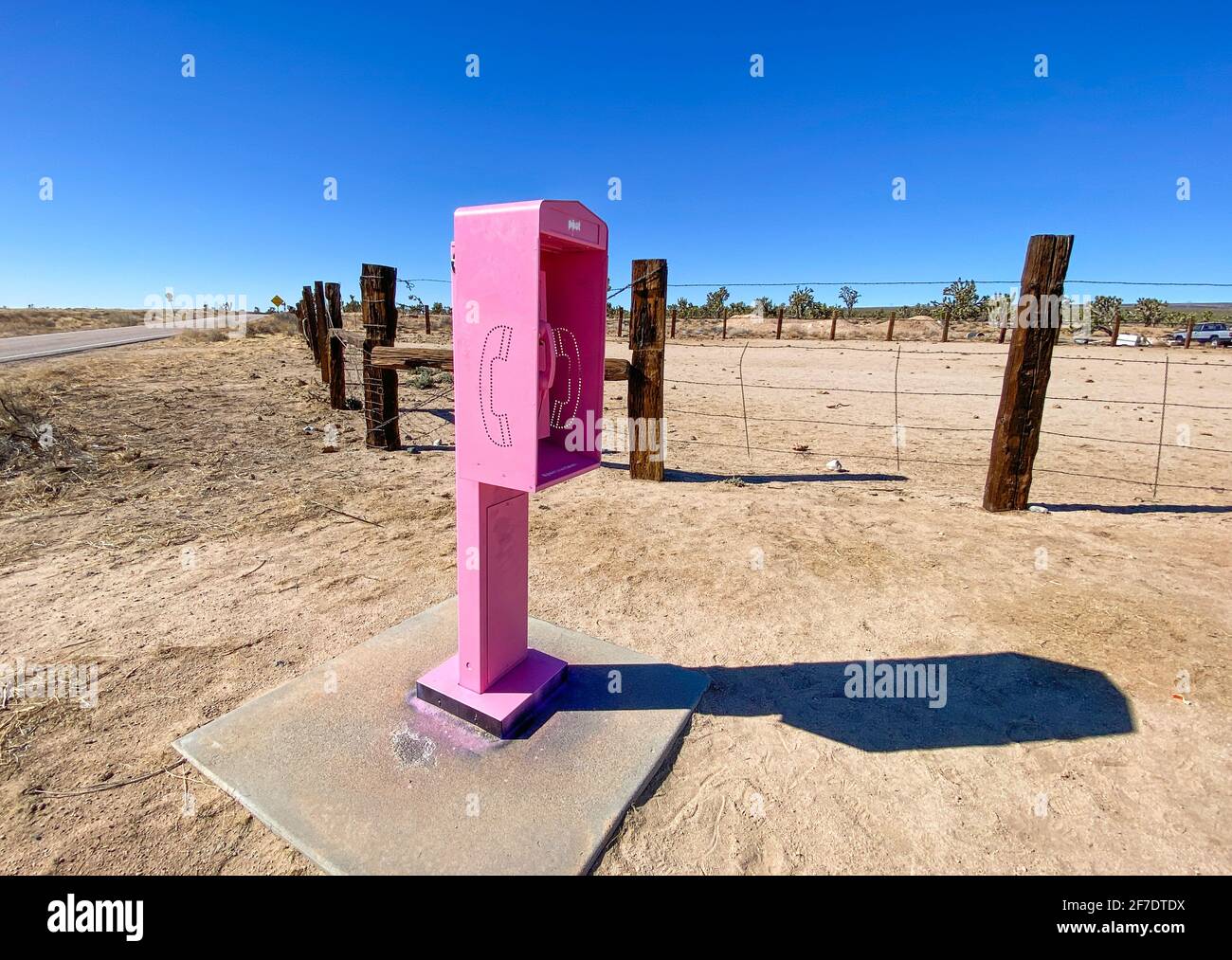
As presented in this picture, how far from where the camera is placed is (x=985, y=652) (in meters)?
3.47

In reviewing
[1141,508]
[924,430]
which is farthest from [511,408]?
[924,430]

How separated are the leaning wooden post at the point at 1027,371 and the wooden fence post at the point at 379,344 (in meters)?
6.41

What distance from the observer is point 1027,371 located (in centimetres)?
554

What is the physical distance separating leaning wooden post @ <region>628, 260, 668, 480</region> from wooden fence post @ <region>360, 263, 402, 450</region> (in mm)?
2829

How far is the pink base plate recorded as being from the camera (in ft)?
8.97

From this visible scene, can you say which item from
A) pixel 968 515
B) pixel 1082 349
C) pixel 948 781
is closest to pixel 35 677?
pixel 948 781

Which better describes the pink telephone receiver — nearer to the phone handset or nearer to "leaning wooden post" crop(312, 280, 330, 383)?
the phone handset

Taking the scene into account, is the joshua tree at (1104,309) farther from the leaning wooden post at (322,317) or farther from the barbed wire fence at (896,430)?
the leaning wooden post at (322,317)

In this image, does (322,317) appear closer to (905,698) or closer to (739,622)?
(739,622)

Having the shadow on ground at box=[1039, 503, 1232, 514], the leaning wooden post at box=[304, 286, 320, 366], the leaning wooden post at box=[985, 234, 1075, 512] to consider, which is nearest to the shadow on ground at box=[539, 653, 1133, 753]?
the leaning wooden post at box=[985, 234, 1075, 512]


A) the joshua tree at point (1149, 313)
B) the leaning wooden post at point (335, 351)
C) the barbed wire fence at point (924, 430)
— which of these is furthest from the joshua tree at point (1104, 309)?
the leaning wooden post at point (335, 351)
